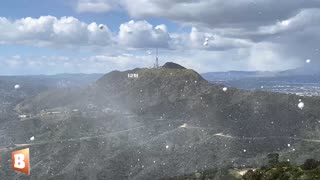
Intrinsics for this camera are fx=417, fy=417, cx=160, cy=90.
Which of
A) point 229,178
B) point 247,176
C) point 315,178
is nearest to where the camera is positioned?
point 315,178

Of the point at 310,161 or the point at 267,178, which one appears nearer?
the point at 267,178

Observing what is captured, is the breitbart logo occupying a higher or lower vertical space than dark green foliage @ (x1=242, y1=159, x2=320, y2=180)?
higher

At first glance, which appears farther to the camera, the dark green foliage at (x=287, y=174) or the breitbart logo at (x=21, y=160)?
the dark green foliage at (x=287, y=174)

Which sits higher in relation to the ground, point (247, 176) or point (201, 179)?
point (247, 176)

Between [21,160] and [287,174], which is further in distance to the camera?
[287,174]

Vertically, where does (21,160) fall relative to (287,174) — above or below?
above

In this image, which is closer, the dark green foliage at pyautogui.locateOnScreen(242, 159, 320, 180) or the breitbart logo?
the breitbart logo

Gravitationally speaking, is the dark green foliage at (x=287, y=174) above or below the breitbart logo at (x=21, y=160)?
below

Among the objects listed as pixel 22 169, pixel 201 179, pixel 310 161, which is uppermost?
pixel 22 169

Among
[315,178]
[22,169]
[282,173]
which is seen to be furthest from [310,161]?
[22,169]

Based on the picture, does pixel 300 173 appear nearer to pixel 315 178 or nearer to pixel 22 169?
pixel 315 178

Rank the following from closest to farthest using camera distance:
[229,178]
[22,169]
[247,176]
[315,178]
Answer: [22,169], [315,178], [247,176], [229,178]
